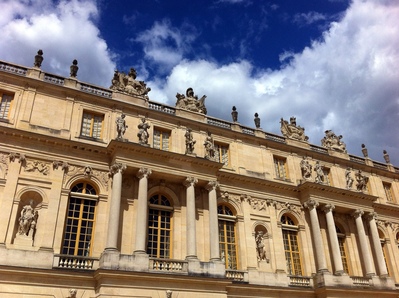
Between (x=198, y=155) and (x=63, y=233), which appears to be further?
(x=198, y=155)

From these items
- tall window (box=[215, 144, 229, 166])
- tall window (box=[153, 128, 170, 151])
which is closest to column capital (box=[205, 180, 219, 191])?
tall window (box=[215, 144, 229, 166])

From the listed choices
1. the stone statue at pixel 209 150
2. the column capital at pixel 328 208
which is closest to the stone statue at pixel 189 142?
the stone statue at pixel 209 150

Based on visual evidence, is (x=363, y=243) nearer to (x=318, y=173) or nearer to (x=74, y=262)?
(x=318, y=173)

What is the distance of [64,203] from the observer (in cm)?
1828

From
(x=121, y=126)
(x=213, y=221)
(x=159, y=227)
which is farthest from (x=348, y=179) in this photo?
(x=121, y=126)

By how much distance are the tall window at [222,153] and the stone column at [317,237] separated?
19.8 feet

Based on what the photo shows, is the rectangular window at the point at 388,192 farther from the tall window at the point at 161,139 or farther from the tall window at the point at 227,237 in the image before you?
the tall window at the point at 161,139

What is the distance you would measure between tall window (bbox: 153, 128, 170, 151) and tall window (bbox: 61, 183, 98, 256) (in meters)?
4.78

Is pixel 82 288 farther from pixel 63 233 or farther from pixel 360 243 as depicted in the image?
pixel 360 243

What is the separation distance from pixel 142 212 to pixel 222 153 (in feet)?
25.7

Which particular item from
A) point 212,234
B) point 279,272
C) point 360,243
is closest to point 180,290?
point 212,234

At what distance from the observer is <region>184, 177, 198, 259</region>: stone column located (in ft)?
62.6

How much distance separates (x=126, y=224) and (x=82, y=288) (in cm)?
369

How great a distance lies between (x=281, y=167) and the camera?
2648cm
